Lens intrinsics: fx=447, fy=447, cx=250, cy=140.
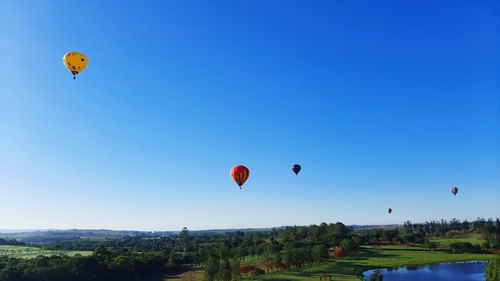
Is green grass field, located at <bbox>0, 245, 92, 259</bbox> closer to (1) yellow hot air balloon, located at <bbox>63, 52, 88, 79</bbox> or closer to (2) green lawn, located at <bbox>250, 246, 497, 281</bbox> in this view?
(2) green lawn, located at <bbox>250, 246, 497, 281</bbox>

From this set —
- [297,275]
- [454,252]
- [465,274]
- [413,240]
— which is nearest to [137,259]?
[297,275]

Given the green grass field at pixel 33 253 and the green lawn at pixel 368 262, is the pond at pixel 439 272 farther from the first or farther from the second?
the green grass field at pixel 33 253

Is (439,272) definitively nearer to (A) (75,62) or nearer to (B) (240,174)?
(B) (240,174)

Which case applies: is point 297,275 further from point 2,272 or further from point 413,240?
point 413,240

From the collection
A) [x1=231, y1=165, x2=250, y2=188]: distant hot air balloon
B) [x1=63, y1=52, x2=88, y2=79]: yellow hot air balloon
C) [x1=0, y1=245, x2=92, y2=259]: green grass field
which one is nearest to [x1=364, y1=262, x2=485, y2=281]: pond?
[x1=231, y1=165, x2=250, y2=188]: distant hot air balloon

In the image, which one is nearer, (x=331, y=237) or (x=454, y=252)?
(x=454, y=252)

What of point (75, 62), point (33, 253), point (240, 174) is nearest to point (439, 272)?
point (240, 174)
